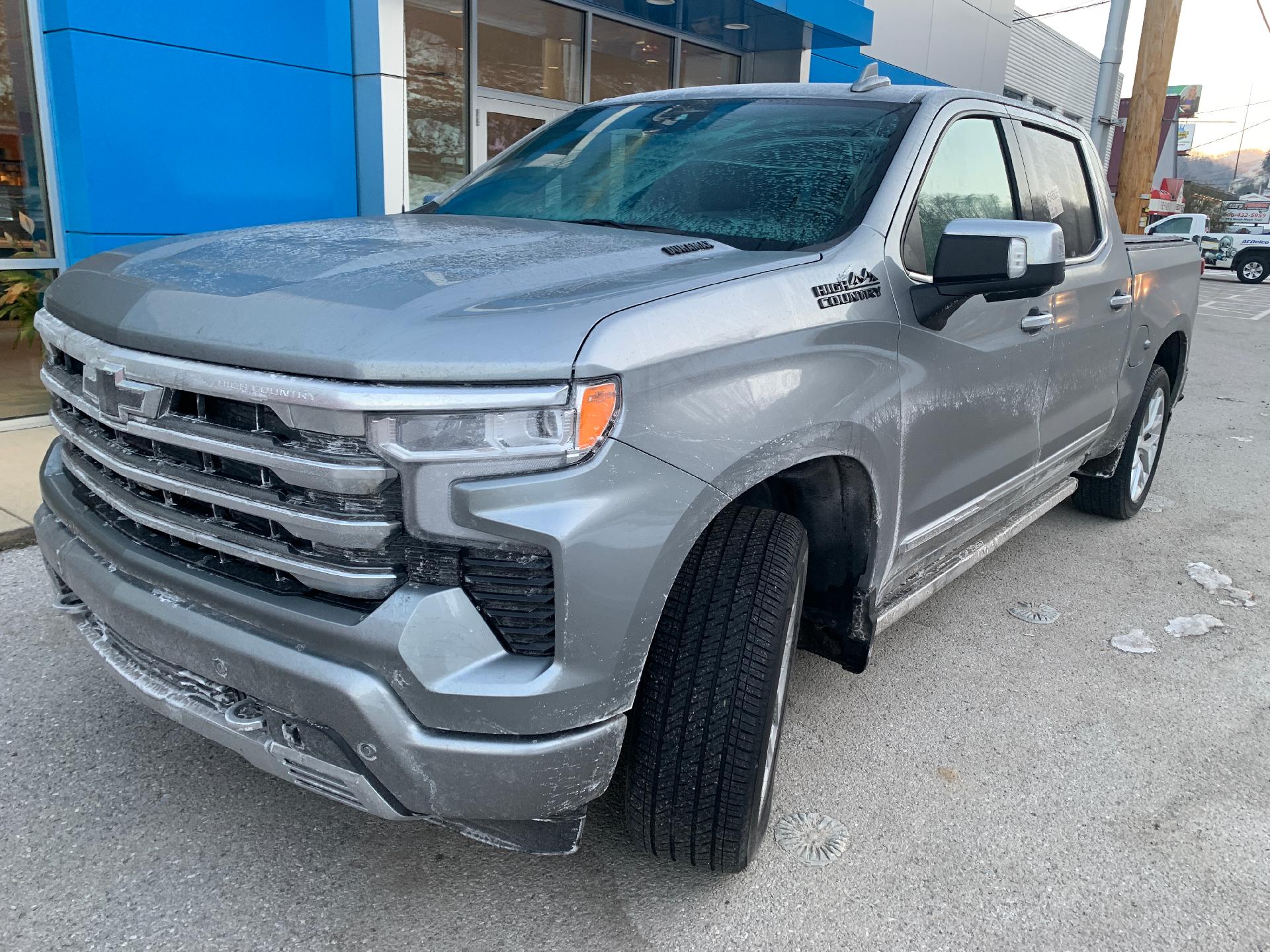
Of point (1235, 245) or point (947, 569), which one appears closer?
point (947, 569)

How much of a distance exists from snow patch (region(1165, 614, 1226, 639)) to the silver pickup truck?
1.53 m

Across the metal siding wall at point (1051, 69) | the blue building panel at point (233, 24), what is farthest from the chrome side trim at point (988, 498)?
the metal siding wall at point (1051, 69)

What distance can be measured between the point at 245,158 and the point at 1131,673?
603 cm

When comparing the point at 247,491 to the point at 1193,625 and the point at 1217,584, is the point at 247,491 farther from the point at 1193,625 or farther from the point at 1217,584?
the point at 1217,584

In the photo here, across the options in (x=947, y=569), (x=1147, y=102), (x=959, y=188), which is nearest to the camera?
(x=959, y=188)

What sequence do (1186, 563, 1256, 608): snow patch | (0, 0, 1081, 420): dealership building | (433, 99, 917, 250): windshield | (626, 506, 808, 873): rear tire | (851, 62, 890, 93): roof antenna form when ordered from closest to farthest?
(626, 506, 808, 873): rear tire, (433, 99, 917, 250): windshield, (851, 62, 890, 93): roof antenna, (1186, 563, 1256, 608): snow patch, (0, 0, 1081, 420): dealership building

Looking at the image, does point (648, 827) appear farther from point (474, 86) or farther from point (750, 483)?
point (474, 86)

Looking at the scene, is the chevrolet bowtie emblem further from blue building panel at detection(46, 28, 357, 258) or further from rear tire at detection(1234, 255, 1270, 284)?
rear tire at detection(1234, 255, 1270, 284)

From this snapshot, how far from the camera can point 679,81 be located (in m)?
12.1

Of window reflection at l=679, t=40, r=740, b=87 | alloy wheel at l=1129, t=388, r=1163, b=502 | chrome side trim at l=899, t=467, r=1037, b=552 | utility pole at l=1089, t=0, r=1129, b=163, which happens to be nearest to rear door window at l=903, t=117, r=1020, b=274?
chrome side trim at l=899, t=467, r=1037, b=552

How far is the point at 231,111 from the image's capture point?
21.5ft

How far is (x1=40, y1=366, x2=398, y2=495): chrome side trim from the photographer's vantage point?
1.70 meters

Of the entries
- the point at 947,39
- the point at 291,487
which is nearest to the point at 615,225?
the point at 291,487

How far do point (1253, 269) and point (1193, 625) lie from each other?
104 ft
